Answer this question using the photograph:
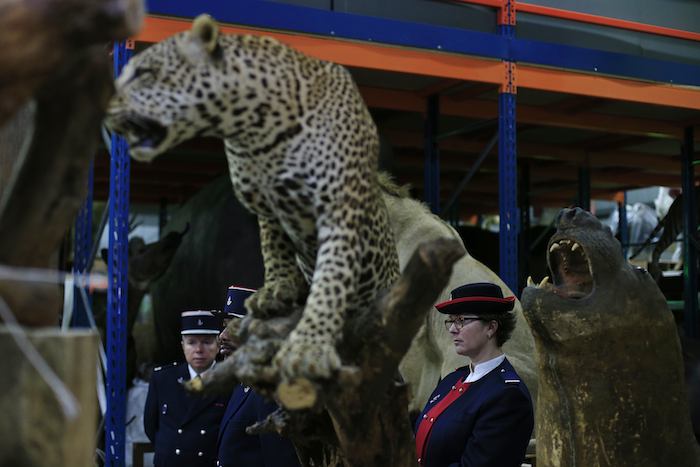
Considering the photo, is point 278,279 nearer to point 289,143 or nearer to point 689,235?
point 289,143

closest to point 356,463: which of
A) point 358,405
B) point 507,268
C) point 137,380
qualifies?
point 358,405

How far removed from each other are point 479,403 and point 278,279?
1.47 metres

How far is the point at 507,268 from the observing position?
585cm

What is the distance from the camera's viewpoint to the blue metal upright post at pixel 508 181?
588 centimetres

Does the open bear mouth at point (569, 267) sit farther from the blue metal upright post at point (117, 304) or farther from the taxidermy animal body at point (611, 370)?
the blue metal upright post at point (117, 304)

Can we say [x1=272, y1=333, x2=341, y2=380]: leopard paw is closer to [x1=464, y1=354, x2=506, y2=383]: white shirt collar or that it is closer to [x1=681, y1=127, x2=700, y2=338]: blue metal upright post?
[x1=464, y1=354, x2=506, y2=383]: white shirt collar

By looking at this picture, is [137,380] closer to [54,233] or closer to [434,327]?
[434,327]

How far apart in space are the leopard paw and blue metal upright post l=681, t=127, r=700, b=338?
22.7 ft

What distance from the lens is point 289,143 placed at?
1.99m

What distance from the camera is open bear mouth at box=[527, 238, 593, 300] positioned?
3.04 meters

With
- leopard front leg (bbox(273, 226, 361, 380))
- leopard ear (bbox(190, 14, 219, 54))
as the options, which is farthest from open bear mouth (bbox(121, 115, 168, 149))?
leopard front leg (bbox(273, 226, 361, 380))

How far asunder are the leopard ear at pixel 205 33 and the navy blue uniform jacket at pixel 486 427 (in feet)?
6.75

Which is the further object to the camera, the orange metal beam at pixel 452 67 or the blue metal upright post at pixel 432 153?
the blue metal upright post at pixel 432 153

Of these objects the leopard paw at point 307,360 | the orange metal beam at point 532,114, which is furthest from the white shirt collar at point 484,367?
the orange metal beam at point 532,114
